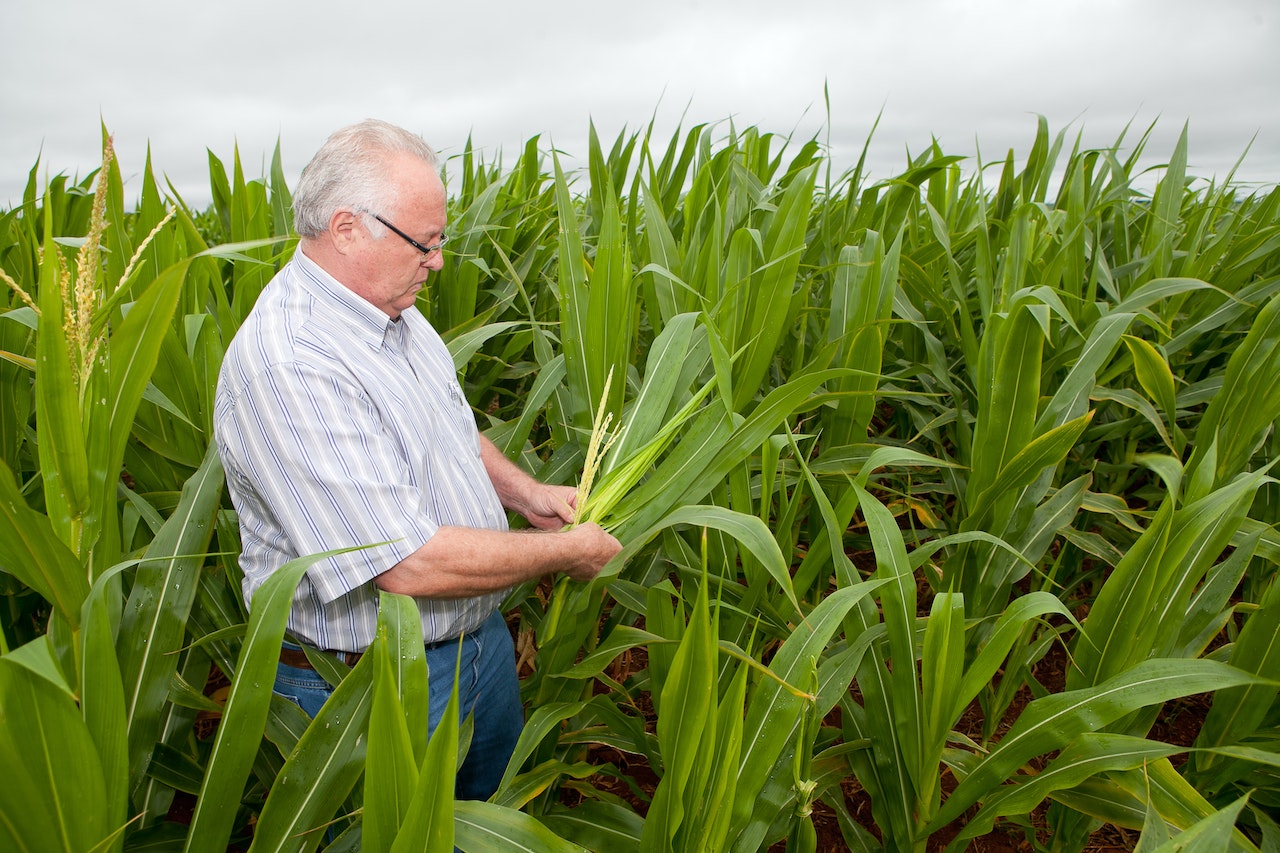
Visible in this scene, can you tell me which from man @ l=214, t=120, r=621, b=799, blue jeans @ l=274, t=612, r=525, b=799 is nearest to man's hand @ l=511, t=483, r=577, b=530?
man @ l=214, t=120, r=621, b=799

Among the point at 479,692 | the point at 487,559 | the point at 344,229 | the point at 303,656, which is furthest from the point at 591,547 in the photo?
the point at 344,229

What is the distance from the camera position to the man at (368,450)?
3.84 feet

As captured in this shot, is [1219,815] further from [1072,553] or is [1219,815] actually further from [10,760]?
[1072,553]

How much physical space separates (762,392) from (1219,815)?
1.35 m

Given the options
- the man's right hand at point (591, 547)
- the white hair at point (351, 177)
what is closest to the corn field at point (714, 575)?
the man's right hand at point (591, 547)

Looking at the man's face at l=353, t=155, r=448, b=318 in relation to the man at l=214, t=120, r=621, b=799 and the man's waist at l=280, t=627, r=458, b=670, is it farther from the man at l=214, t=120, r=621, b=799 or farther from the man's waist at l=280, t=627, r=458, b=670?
the man's waist at l=280, t=627, r=458, b=670

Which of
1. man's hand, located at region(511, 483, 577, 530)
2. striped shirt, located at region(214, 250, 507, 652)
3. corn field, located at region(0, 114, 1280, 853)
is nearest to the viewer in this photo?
corn field, located at region(0, 114, 1280, 853)

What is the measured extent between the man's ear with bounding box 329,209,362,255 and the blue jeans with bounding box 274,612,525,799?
69 cm

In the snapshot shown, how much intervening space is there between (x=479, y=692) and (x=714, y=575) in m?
0.47

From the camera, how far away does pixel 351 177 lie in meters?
1.35

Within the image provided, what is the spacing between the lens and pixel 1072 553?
2047mm

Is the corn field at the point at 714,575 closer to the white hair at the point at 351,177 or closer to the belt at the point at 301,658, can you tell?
the belt at the point at 301,658

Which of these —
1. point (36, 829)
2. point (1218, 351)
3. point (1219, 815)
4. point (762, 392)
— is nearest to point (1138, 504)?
point (1218, 351)

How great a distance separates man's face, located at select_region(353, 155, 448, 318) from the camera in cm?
136
